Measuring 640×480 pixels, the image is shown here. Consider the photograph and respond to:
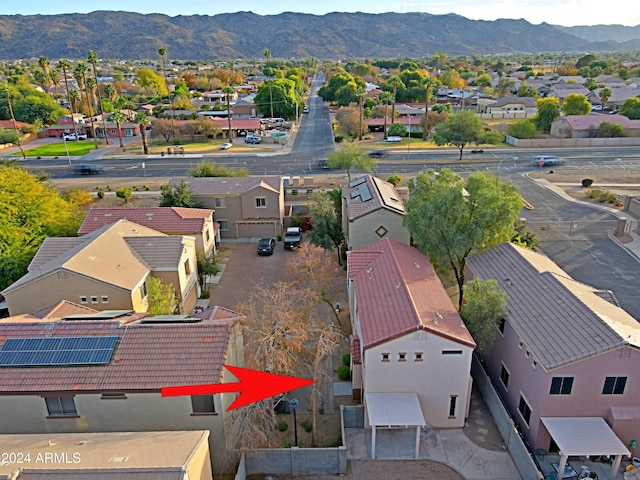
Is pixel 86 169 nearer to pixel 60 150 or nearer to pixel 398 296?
pixel 60 150

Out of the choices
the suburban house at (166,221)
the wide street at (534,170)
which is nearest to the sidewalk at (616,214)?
the wide street at (534,170)

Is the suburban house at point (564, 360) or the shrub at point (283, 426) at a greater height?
the suburban house at point (564, 360)

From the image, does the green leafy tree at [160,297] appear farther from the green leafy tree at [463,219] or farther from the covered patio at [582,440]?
the covered patio at [582,440]

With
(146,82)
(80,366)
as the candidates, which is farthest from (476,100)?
(80,366)

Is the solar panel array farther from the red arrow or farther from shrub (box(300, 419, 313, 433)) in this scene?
shrub (box(300, 419, 313, 433))

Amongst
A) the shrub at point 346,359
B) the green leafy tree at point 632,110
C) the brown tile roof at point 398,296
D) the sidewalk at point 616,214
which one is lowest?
the shrub at point 346,359

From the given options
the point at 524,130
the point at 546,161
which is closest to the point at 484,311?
the point at 546,161

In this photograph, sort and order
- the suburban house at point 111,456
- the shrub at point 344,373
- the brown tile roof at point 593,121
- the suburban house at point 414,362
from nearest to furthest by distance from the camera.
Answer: the suburban house at point 111,456, the suburban house at point 414,362, the shrub at point 344,373, the brown tile roof at point 593,121
